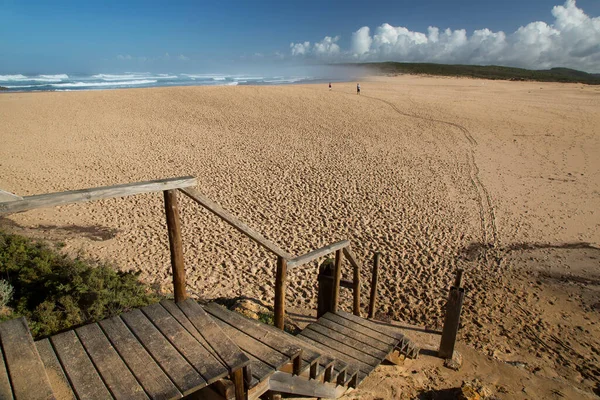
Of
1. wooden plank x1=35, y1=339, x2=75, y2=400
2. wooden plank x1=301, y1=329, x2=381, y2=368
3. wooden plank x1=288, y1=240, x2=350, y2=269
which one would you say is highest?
wooden plank x1=35, y1=339, x2=75, y2=400

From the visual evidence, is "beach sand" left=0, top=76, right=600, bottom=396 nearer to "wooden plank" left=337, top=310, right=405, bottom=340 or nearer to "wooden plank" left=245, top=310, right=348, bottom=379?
"wooden plank" left=337, top=310, right=405, bottom=340

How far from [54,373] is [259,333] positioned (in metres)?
1.41

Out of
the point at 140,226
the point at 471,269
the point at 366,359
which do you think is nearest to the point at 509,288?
the point at 471,269

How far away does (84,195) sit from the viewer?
102 inches

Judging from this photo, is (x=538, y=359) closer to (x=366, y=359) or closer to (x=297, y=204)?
(x=366, y=359)

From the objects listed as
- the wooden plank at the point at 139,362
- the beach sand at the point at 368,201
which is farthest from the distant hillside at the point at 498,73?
the wooden plank at the point at 139,362

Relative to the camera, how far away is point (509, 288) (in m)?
7.97

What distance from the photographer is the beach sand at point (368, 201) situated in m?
7.42

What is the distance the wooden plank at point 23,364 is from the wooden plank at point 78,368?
161 millimetres

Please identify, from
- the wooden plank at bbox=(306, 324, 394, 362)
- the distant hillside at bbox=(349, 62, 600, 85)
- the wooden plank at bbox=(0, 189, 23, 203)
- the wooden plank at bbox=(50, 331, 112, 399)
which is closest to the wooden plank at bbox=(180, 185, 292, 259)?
the wooden plank at bbox=(0, 189, 23, 203)

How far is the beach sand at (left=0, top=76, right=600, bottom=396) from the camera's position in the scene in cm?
742

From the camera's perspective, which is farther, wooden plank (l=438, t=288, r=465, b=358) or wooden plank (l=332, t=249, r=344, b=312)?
wooden plank (l=438, t=288, r=465, b=358)

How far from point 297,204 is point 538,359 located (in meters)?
7.39

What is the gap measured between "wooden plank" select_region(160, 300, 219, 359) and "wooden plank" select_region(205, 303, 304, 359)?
0.41 m
